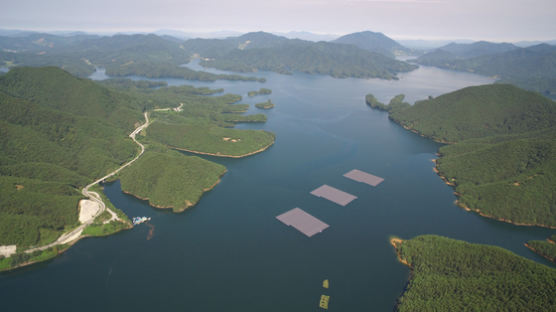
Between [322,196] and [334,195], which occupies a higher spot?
[334,195]

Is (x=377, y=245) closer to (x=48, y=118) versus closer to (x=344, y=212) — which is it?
(x=344, y=212)

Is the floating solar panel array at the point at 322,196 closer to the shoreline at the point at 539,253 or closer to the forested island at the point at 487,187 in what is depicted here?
the forested island at the point at 487,187

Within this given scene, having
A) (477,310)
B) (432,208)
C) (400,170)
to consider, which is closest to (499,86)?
(400,170)

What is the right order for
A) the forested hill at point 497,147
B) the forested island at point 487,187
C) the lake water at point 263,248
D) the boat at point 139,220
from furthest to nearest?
the forested hill at point 497,147 → the boat at point 139,220 → the lake water at point 263,248 → the forested island at point 487,187

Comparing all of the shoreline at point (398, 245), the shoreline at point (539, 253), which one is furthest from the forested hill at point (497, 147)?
the shoreline at point (398, 245)

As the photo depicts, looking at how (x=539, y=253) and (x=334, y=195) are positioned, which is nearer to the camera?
(x=539, y=253)

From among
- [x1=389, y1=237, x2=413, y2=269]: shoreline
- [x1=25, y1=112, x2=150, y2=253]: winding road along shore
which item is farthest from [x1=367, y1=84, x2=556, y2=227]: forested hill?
[x1=25, y1=112, x2=150, y2=253]: winding road along shore

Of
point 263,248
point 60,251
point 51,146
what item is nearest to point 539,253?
point 263,248

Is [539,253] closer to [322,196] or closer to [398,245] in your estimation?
[398,245]
